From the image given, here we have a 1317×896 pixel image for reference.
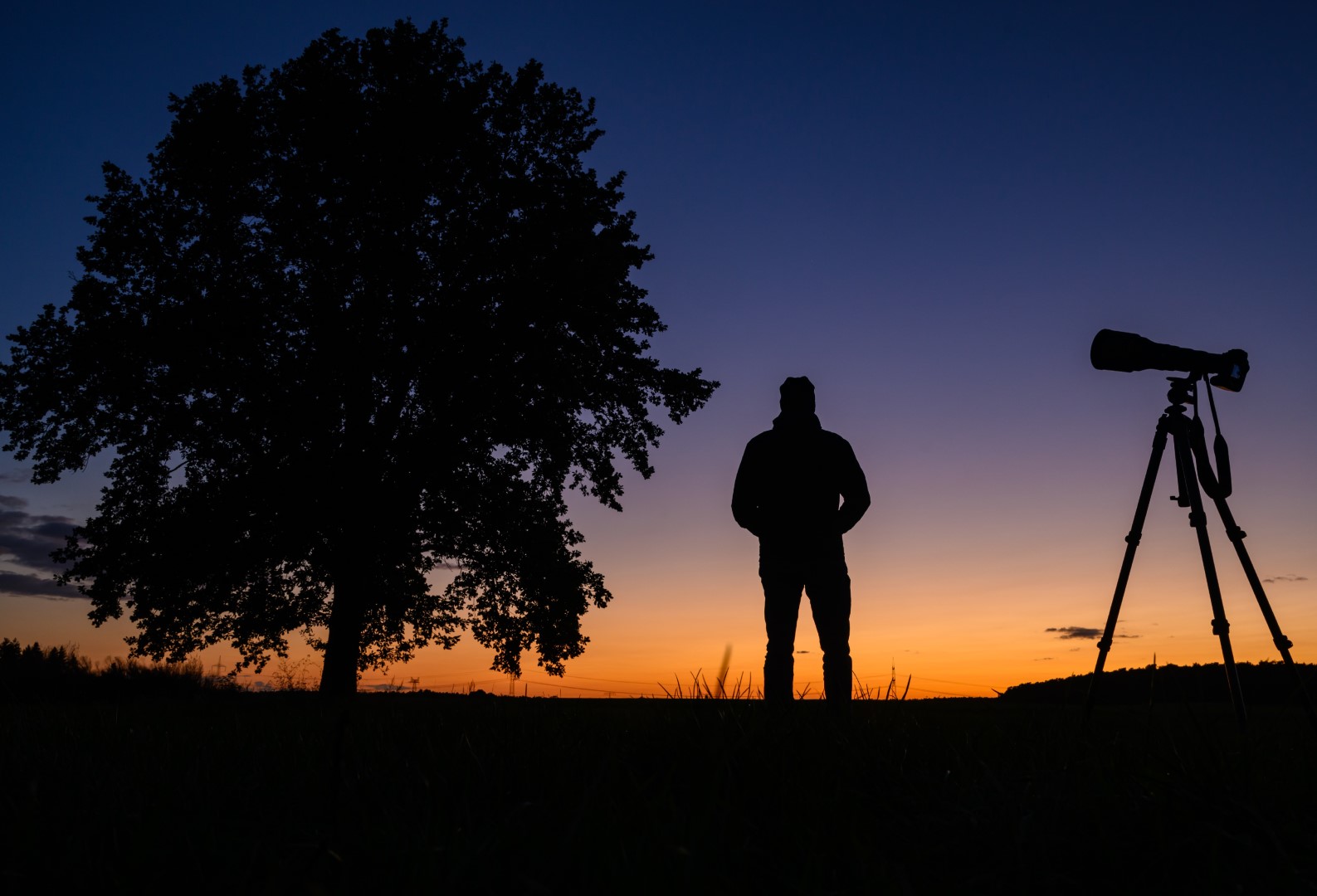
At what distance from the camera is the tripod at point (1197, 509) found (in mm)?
4656

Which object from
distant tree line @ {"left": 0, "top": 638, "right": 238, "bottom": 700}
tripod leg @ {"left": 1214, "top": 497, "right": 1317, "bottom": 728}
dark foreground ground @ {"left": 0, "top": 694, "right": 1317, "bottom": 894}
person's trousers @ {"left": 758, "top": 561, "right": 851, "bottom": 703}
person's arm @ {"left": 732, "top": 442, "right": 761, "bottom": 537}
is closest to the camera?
dark foreground ground @ {"left": 0, "top": 694, "right": 1317, "bottom": 894}

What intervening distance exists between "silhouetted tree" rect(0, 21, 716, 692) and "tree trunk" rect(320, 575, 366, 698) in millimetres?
45

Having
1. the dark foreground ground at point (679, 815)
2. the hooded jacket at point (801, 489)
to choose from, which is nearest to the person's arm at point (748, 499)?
the hooded jacket at point (801, 489)

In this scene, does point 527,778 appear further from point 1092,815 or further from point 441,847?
point 1092,815

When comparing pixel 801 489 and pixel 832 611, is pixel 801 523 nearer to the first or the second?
pixel 801 489

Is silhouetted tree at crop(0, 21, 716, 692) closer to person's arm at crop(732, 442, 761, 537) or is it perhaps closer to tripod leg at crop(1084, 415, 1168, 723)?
person's arm at crop(732, 442, 761, 537)

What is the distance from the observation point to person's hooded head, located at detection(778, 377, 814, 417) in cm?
726

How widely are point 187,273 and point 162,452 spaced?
11.2ft

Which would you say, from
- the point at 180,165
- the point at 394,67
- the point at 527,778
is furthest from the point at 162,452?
the point at 527,778

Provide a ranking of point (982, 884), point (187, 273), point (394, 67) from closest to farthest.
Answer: point (982, 884)
point (187, 273)
point (394, 67)

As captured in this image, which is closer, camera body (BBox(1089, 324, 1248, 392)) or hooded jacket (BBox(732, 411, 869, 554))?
camera body (BBox(1089, 324, 1248, 392))

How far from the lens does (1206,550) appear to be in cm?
484

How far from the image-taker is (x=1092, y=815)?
2.22m

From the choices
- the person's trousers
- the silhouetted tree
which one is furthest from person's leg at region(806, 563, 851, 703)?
the silhouetted tree
